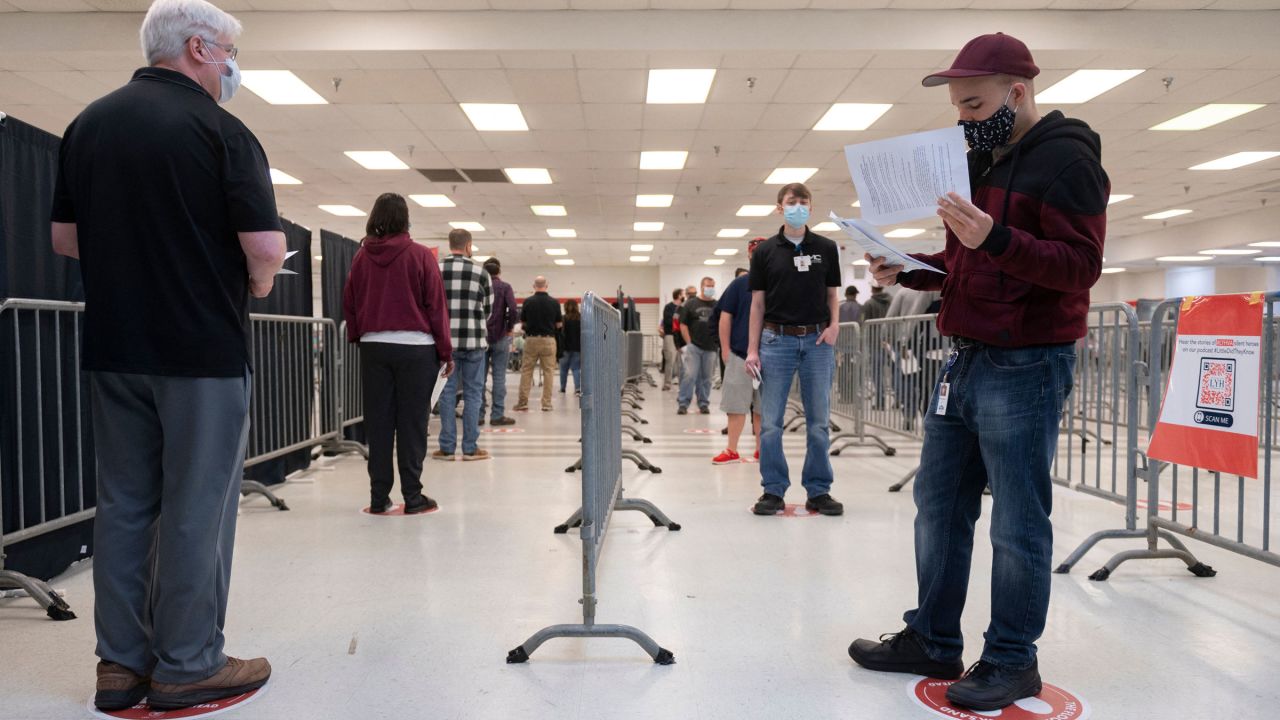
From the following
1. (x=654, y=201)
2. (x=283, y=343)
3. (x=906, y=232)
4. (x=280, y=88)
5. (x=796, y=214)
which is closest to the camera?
(x=796, y=214)

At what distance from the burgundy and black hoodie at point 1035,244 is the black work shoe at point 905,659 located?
802 millimetres

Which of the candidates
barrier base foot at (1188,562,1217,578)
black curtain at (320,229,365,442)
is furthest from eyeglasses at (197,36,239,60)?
black curtain at (320,229,365,442)

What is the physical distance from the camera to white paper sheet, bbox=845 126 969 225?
1.66 metres

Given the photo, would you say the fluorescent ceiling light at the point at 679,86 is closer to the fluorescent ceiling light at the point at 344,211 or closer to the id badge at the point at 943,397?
the id badge at the point at 943,397

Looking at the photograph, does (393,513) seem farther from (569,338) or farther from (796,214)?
(569,338)

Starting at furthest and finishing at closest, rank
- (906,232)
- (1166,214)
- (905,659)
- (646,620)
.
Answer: (906,232) < (1166,214) < (646,620) < (905,659)

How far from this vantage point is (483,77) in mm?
7859

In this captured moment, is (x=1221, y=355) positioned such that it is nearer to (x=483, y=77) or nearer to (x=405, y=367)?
(x=405, y=367)

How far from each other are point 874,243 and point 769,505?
2262mm

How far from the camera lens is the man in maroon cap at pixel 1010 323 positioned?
162 cm

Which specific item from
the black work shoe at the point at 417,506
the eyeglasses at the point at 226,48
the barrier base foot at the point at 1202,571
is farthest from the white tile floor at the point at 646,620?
the eyeglasses at the point at 226,48

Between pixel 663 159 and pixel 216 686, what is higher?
pixel 663 159

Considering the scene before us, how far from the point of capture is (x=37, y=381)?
9.08ft

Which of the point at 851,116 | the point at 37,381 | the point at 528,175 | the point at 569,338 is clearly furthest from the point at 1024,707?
the point at 528,175
